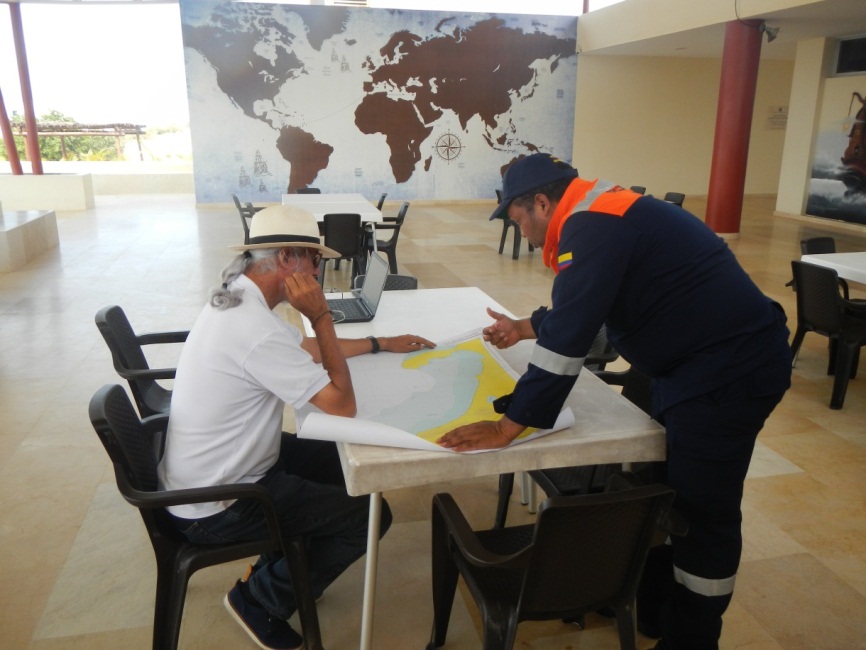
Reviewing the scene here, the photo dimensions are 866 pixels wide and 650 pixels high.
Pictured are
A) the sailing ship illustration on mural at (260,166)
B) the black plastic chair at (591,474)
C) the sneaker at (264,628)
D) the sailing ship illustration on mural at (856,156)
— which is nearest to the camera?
the sneaker at (264,628)

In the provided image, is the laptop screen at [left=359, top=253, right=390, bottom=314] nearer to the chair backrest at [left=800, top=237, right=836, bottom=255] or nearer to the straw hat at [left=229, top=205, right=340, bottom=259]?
the straw hat at [left=229, top=205, right=340, bottom=259]

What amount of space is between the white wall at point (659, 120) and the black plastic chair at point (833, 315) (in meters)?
11.1

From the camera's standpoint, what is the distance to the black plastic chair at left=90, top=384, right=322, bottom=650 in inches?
68.0

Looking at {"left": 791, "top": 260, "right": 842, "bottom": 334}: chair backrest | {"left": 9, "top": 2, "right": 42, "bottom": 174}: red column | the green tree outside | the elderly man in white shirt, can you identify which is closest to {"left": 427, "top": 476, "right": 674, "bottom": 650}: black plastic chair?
the elderly man in white shirt

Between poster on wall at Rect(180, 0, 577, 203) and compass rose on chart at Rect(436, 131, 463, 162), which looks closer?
poster on wall at Rect(180, 0, 577, 203)

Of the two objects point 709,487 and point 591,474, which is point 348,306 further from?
point 709,487

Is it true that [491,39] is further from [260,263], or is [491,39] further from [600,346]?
[260,263]

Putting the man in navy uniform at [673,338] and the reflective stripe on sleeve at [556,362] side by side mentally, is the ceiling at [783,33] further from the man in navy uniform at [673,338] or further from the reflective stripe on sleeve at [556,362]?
the reflective stripe on sleeve at [556,362]

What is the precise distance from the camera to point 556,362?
1679mm

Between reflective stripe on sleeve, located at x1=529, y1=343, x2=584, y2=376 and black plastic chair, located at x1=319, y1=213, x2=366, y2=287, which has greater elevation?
reflective stripe on sleeve, located at x1=529, y1=343, x2=584, y2=376

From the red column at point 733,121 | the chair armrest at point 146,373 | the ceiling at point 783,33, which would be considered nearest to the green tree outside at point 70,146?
the ceiling at point 783,33

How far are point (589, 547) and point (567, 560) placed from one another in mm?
57

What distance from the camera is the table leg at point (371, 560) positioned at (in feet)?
5.99

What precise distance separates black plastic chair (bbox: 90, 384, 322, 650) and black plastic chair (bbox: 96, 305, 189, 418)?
0.68 meters
